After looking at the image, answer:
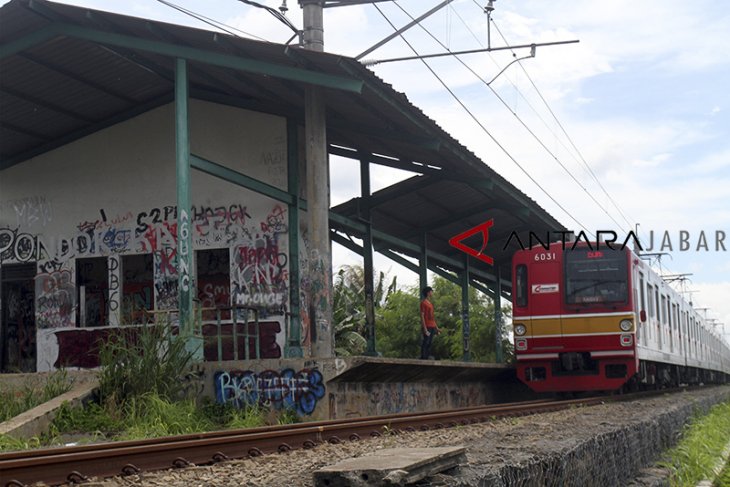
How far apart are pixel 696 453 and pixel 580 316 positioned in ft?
28.5

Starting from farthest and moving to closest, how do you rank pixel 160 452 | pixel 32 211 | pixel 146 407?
pixel 32 211, pixel 146 407, pixel 160 452

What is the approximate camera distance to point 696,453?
1010 cm

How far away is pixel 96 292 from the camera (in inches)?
833

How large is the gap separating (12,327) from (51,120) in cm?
489

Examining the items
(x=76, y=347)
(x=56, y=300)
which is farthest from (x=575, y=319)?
(x=56, y=300)

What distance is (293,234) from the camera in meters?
18.9

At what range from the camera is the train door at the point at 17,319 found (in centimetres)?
2153

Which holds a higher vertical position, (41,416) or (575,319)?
(575,319)

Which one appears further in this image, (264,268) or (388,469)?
(264,268)

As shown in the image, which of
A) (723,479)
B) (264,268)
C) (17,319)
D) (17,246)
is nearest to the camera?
(723,479)

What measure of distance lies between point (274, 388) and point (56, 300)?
26.9 feet

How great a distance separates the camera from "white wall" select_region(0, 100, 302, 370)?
1923 cm

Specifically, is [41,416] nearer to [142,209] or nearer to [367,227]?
[142,209]

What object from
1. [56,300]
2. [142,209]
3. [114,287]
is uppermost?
[142,209]
